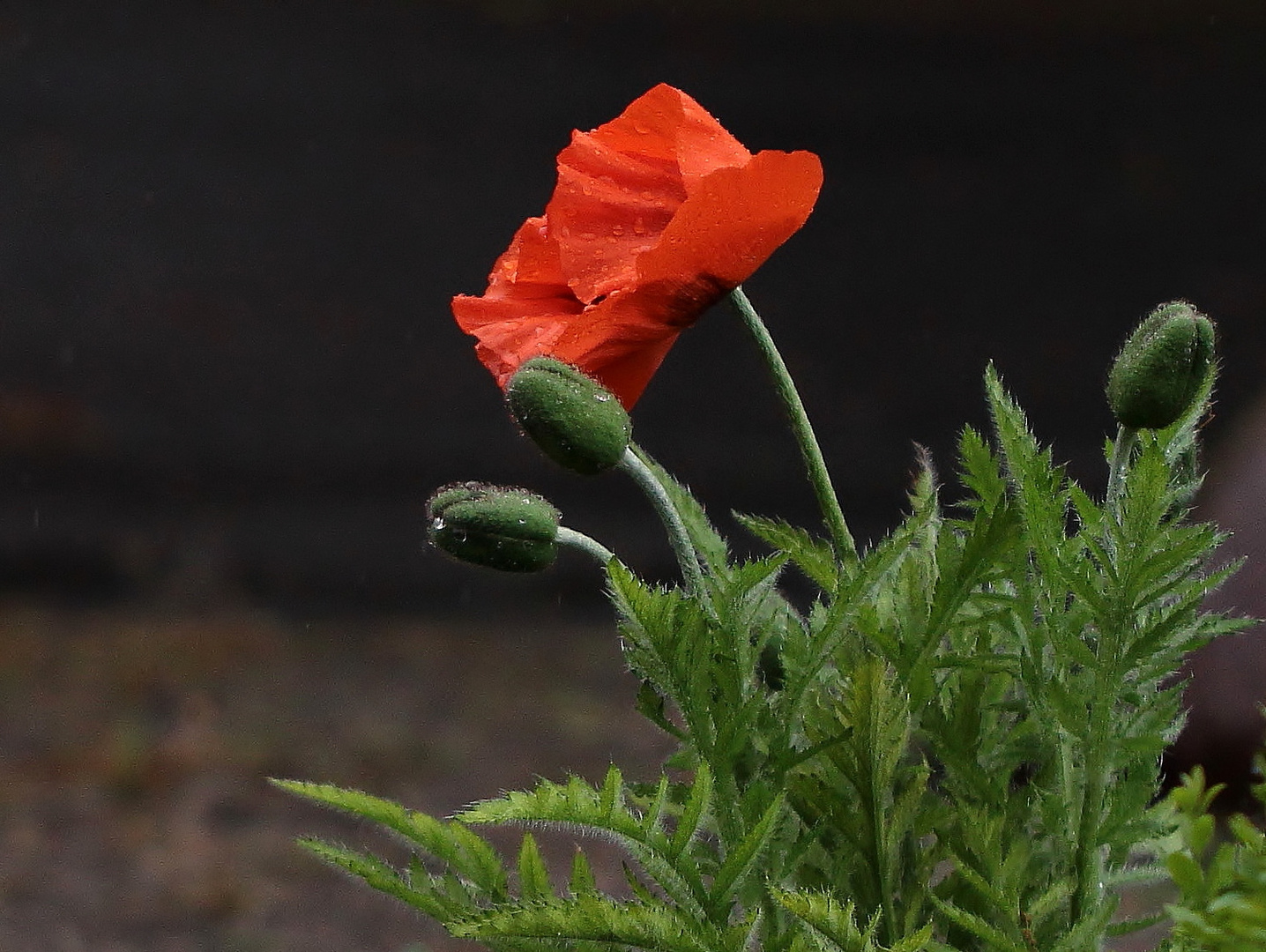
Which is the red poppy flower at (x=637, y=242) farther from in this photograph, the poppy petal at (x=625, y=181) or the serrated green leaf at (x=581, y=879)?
the serrated green leaf at (x=581, y=879)

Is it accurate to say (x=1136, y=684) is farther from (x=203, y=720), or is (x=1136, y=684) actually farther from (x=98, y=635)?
(x=98, y=635)

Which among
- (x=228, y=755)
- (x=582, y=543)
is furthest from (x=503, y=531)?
(x=228, y=755)

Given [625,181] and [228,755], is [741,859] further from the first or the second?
[228,755]

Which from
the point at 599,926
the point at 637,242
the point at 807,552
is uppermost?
the point at 637,242

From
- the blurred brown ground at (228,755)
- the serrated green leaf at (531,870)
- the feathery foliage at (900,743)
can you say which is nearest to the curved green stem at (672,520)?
the feathery foliage at (900,743)

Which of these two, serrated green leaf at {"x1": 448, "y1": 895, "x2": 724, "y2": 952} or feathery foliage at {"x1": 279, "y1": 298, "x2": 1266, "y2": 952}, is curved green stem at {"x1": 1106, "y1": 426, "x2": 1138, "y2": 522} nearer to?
feathery foliage at {"x1": 279, "y1": 298, "x2": 1266, "y2": 952}

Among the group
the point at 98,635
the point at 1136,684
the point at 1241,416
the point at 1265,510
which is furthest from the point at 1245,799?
the point at 98,635

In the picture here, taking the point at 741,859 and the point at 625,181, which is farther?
the point at 625,181
